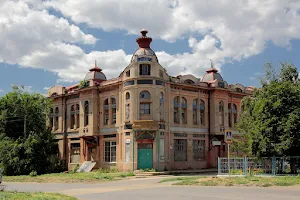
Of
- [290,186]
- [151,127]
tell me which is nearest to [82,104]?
[151,127]

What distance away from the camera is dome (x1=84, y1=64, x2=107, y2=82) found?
48.2 metres

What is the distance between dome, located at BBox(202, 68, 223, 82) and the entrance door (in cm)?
1237

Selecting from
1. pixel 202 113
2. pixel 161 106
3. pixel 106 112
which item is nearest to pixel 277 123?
pixel 161 106

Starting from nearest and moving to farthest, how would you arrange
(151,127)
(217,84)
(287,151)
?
(287,151) < (151,127) < (217,84)

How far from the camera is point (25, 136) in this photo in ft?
147

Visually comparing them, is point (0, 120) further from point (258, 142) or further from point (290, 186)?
point (290, 186)

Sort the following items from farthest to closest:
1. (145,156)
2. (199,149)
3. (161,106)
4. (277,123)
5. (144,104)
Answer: (199,149), (161,106), (144,104), (145,156), (277,123)

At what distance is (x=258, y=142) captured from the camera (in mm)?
28266

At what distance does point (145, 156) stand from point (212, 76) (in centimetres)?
1365

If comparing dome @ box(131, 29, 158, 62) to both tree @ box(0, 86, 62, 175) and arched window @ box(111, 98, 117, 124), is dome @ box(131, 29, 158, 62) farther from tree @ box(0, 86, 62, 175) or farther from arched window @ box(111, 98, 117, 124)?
tree @ box(0, 86, 62, 175)

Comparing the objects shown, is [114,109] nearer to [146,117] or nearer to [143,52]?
[146,117]

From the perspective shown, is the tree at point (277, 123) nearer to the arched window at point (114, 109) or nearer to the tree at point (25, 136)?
the arched window at point (114, 109)

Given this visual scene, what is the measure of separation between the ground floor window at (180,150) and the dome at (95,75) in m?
12.0

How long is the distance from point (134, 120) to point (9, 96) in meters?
16.3
